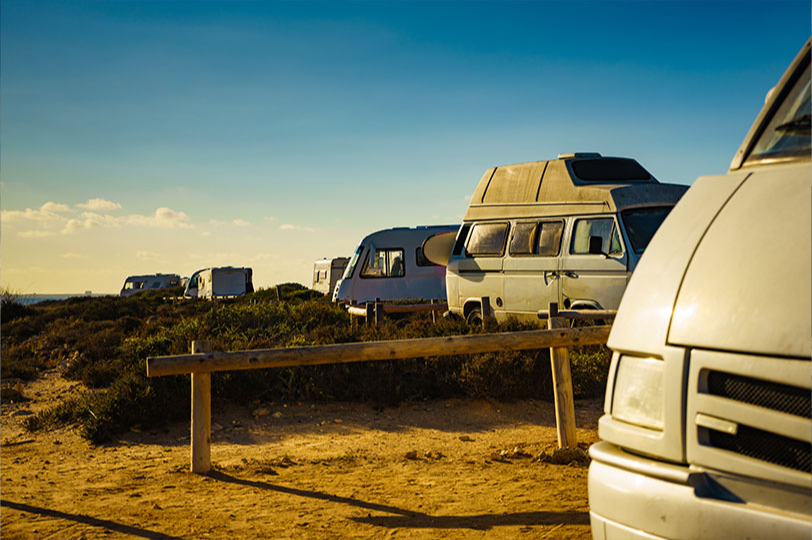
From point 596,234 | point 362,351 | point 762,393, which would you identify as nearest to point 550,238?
point 596,234

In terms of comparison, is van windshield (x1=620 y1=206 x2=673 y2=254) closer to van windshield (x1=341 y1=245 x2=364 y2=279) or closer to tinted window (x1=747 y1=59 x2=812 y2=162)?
tinted window (x1=747 y1=59 x2=812 y2=162)

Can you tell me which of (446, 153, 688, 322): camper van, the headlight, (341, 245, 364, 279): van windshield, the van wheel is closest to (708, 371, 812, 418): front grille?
the headlight

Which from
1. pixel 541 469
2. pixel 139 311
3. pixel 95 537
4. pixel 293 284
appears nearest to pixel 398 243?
pixel 139 311

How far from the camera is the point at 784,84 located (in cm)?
293

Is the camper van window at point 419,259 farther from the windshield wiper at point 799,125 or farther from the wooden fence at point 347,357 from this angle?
the windshield wiper at point 799,125

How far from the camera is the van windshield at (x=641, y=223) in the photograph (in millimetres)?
10148

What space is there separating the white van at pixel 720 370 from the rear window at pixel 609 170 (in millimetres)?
8646

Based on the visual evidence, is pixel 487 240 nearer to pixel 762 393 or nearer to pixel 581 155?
pixel 581 155

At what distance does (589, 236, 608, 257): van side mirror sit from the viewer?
10.5 metres

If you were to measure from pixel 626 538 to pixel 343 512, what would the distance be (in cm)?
297

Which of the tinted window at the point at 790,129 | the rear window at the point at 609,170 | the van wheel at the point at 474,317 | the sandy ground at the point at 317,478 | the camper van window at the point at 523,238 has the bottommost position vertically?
the sandy ground at the point at 317,478

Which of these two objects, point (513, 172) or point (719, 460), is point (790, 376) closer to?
point (719, 460)

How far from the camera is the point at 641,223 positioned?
10375 millimetres

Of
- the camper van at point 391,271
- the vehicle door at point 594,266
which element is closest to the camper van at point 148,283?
the camper van at point 391,271
